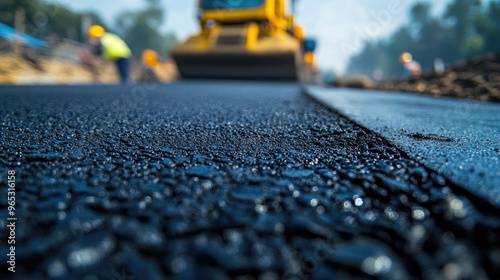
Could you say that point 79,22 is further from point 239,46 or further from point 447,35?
point 447,35

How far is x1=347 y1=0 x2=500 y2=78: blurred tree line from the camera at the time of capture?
3762 cm

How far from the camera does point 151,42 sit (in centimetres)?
5309

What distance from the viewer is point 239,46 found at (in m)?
7.62

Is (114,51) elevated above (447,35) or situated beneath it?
situated beneath

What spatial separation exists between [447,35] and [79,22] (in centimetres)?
5628

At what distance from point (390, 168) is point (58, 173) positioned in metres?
0.85

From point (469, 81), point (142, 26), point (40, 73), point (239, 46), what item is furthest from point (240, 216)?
point (142, 26)

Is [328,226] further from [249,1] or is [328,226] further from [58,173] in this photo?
[249,1]

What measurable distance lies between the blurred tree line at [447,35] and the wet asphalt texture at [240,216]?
1557 inches

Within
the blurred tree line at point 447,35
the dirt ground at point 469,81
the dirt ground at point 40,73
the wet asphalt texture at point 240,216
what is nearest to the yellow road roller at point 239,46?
the dirt ground at point 469,81

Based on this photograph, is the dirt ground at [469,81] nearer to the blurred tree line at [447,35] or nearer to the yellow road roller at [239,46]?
the yellow road roller at [239,46]

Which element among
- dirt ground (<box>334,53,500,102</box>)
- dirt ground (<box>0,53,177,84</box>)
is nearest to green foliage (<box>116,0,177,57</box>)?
dirt ground (<box>0,53,177,84</box>)

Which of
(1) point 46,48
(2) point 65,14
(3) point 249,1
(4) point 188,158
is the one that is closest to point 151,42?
(2) point 65,14

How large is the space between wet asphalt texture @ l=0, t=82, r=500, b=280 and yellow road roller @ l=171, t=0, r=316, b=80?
23.1 ft
